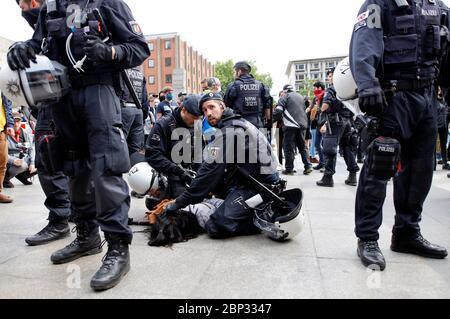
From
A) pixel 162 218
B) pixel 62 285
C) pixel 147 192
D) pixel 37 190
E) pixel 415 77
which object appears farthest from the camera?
pixel 37 190

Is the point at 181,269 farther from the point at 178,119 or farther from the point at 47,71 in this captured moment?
the point at 178,119

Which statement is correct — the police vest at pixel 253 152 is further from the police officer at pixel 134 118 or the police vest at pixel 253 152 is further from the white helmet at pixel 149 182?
the police officer at pixel 134 118

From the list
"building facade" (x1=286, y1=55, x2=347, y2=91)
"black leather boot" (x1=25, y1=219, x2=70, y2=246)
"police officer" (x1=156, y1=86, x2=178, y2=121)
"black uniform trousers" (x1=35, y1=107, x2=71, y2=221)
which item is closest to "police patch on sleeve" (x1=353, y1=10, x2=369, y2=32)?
"black uniform trousers" (x1=35, y1=107, x2=71, y2=221)

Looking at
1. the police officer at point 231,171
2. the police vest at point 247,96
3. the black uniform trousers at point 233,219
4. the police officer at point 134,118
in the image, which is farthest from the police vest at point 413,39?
the police vest at point 247,96

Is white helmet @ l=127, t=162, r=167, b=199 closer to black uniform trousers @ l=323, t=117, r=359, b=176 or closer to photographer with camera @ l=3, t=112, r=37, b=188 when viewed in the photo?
photographer with camera @ l=3, t=112, r=37, b=188

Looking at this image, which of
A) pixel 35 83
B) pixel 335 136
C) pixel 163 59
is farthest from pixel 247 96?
pixel 163 59

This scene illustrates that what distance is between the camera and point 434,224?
3191 mm

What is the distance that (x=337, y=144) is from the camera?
532cm

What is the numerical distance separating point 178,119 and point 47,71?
1.78 meters

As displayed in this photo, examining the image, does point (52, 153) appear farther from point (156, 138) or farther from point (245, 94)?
point (245, 94)
